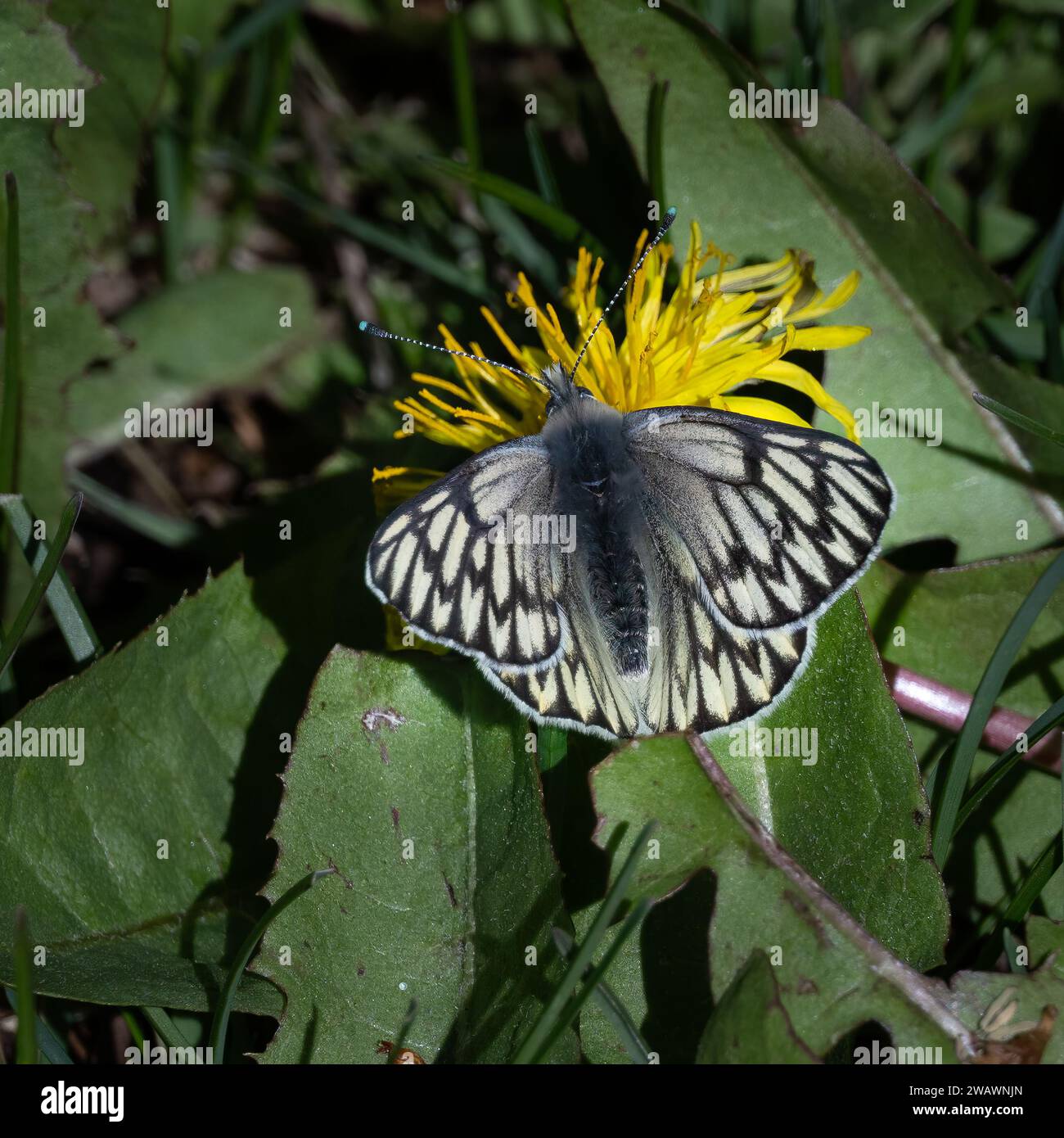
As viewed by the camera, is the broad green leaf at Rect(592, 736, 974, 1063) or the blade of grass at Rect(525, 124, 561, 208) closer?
the broad green leaf at Rect(592, 736, 974, 1063)

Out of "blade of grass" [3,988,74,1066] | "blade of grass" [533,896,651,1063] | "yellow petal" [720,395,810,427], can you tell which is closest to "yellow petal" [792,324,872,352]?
"yellow petal" [720,395,810,427]

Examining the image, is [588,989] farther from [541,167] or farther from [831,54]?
[831,54]

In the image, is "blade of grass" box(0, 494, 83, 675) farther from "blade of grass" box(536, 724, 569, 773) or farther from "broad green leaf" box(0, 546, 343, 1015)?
"blade of grass" box(536, 724, 569, 773)

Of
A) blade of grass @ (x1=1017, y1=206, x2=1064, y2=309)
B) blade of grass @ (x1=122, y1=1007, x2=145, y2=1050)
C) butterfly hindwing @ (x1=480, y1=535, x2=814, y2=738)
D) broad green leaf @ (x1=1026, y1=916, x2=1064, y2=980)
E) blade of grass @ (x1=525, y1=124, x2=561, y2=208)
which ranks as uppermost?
blade of grass @ (x1=525, y1=124, x2=561, y2=208)

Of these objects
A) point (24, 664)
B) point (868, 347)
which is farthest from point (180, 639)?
point (868, 347)

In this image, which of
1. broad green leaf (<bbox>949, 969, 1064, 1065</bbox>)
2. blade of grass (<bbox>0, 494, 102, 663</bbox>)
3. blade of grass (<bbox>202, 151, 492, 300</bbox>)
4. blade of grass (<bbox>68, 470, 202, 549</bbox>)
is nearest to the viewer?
broad green leaf (<bbox>949, 969, 1064, 1065</bbox>)

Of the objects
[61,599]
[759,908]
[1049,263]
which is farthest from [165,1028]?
[1049,263]
